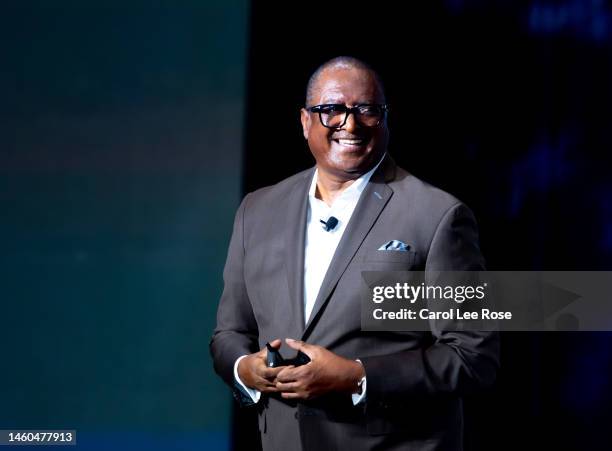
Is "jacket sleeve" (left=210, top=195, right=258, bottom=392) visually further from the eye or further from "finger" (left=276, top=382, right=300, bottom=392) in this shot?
the eye

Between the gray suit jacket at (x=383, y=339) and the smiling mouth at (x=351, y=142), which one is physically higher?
the smiling mouth at (x=351, y=142)

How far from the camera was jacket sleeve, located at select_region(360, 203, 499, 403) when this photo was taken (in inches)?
68.7

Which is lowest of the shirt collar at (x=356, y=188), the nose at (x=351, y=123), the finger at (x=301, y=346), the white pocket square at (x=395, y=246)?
the finger at (x=301, y=346)

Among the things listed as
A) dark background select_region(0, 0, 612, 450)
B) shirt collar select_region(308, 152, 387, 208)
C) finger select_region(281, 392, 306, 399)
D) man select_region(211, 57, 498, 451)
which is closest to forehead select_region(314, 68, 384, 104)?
man select_region(211, 57, 498, 451)

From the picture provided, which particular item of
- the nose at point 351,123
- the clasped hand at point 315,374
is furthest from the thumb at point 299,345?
the nose at point 351,123

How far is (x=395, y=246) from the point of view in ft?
6.01

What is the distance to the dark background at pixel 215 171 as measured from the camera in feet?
9.32

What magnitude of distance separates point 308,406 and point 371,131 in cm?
63

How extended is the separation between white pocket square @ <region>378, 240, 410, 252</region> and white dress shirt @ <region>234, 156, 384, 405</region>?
0.36 ft

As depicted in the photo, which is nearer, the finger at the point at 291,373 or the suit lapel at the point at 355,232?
the finger at the point at 291,373

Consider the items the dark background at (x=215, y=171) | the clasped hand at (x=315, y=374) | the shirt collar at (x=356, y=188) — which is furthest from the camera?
the dark background at (x=215, y=171)

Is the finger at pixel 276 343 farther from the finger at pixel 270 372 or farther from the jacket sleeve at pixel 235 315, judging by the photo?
the jacket sleeve at pixel 235 315

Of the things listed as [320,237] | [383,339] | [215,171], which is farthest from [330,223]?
[215,171]

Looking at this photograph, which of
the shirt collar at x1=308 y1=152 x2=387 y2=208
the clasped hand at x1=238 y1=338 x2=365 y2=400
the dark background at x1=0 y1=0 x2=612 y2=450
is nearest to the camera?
the clasped hand at x1=238 y1=338 x2=365 y2=400
